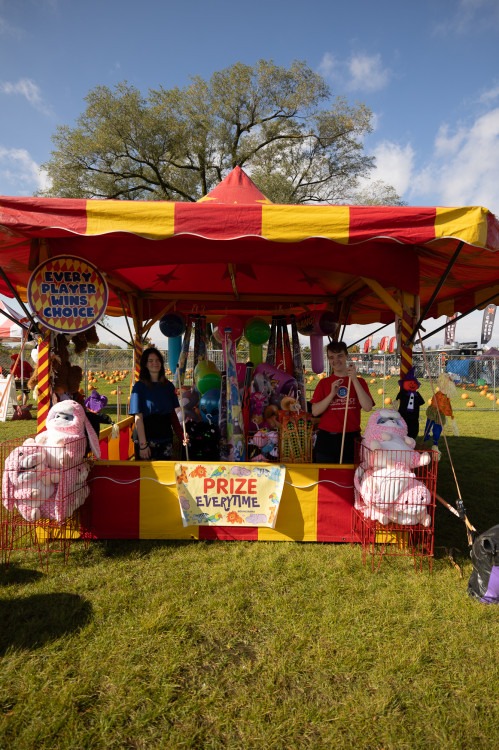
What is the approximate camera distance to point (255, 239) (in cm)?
355

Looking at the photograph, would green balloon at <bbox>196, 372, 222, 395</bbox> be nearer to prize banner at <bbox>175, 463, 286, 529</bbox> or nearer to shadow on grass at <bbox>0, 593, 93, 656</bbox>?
prize banner at <bbox>175, 463, 286, 529</bbox>

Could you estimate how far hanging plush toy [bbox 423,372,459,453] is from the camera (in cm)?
402

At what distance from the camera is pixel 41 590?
10.6 feet

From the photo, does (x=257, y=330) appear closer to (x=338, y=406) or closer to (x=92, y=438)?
(x=338, y=406)

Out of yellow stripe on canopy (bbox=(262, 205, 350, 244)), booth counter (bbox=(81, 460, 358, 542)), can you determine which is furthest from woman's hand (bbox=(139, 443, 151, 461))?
yellow stripe on canopy (bbox=(262, 205, 350, 244))

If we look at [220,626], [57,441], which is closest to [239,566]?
[220,626]

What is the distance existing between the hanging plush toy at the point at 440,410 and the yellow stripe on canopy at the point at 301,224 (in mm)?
1736

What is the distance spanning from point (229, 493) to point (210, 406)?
1955 mm

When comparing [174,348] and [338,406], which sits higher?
[174,348]

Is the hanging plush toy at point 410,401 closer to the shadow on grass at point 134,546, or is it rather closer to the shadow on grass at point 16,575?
the shadow on grass at point 134,546

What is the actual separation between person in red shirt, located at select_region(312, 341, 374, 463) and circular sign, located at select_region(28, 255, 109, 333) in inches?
83.8

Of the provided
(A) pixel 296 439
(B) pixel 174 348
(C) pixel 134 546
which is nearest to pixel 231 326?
(B) pixel 174 348

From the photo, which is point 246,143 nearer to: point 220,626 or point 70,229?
point 70,229

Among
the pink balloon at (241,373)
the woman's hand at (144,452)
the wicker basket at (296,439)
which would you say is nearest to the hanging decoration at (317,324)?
the pink balloon at (241,373)
